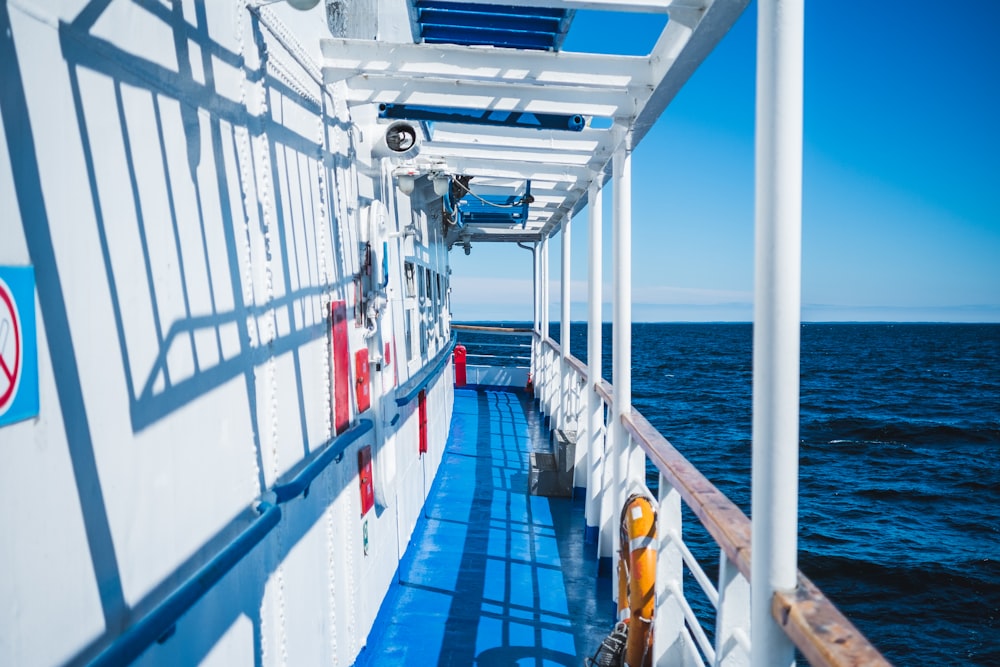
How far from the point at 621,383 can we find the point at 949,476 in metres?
18.8

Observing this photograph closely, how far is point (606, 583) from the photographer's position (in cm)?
391

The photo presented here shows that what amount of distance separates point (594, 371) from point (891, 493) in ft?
48.7

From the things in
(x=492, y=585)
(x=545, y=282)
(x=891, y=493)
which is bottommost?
(x=891, y=493)

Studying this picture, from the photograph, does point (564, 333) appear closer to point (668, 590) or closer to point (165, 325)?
point (668, 590)

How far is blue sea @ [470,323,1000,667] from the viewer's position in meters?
9.81

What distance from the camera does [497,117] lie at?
10.9 ft

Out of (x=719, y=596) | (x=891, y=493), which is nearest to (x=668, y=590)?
(x=719, y=596)

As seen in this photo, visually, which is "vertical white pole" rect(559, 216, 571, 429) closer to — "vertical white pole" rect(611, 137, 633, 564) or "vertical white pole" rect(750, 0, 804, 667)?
"vertical white pole" rect(611, 137, 633, 564)

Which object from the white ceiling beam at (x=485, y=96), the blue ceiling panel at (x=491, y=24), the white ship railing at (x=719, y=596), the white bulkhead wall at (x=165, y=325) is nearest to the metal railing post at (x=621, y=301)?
the white ship railing at (x=719, y=596)

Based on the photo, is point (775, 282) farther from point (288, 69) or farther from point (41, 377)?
point (288, 69)

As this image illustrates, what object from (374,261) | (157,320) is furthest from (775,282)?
(374,261)

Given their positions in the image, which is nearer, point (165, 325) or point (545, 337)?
point (165, 325)

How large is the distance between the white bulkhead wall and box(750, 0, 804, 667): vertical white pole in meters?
1.32

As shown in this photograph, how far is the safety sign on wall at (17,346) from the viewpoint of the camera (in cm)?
95
